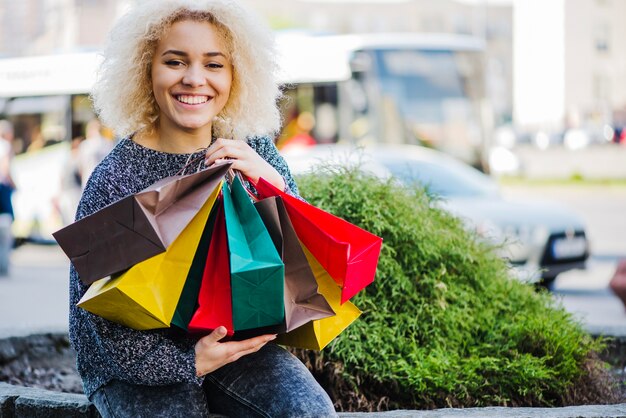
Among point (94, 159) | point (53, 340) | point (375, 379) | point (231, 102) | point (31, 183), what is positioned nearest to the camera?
point (231, 102)

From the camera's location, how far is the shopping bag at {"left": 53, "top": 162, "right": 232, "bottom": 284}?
2420 mm

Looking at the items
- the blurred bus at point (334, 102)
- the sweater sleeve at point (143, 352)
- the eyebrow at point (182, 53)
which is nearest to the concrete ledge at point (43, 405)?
the sweater sleeve at point (143, 352)

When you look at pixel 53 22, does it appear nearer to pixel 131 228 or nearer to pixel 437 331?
pixel 437 331

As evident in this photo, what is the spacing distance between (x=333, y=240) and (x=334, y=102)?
1387cm

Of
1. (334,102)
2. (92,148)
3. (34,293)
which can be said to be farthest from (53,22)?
(34,293)

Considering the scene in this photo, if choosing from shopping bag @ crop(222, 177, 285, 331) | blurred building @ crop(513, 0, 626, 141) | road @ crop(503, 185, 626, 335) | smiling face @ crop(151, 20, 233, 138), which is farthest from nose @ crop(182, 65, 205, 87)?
blurred building @ crop(513, 0, 626, 141)

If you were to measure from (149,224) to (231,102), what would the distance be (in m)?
0.82

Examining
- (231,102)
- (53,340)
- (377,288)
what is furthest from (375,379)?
(53,340)

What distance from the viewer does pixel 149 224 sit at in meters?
2.41

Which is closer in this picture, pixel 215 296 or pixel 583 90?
pixel 215 296

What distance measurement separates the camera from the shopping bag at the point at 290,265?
2580 mm

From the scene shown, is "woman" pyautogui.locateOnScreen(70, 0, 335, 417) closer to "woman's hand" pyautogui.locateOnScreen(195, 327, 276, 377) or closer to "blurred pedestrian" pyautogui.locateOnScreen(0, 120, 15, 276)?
"woman's hand" pyautogui.locateOnScreen(195, 327, 276, 377)

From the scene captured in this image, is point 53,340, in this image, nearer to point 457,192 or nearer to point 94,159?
point 457,192

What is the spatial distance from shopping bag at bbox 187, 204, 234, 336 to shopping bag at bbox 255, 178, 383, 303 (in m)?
0.20
